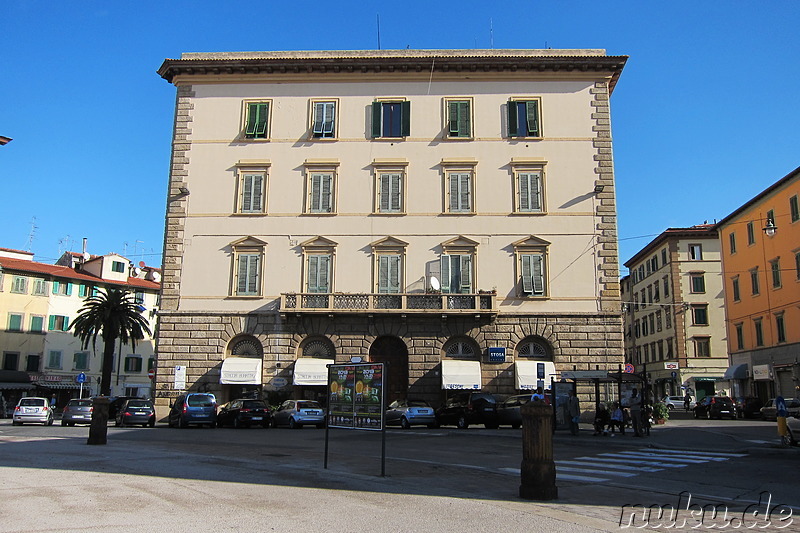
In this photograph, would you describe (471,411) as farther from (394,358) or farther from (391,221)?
(391,221)

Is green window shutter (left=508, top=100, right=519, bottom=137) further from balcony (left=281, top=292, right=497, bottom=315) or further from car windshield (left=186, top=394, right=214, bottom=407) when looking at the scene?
car windshield (left=186, top=394, right=214, bottom=407)

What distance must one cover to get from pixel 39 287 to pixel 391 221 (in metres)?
39.2

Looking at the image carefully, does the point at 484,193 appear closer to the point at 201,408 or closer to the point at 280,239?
the point at 280,239

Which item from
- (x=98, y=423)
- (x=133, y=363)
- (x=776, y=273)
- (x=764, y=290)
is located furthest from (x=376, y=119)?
(x=133, y=363)

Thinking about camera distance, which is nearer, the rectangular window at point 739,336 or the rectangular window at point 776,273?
the rectangular window at point 776,273

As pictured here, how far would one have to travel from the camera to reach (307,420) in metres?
29.8

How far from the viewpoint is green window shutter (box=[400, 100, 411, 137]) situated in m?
35.3

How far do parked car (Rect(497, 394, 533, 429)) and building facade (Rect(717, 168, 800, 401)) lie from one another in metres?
21.5

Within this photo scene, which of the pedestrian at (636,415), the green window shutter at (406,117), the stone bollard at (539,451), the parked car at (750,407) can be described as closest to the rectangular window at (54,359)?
the green window shutter at (406,117)

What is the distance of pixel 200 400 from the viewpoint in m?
29.8

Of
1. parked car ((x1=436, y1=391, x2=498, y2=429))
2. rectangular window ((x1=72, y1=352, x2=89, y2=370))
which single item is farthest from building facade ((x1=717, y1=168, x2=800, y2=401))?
rectangular window ((x1=72, y1=352, x2=89, y2=370))

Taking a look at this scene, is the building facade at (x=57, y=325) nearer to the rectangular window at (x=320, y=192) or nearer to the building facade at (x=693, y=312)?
the rectangular window at (x=320, y=192)

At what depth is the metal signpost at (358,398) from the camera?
12875 mm

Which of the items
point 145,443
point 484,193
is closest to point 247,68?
point 484,193
